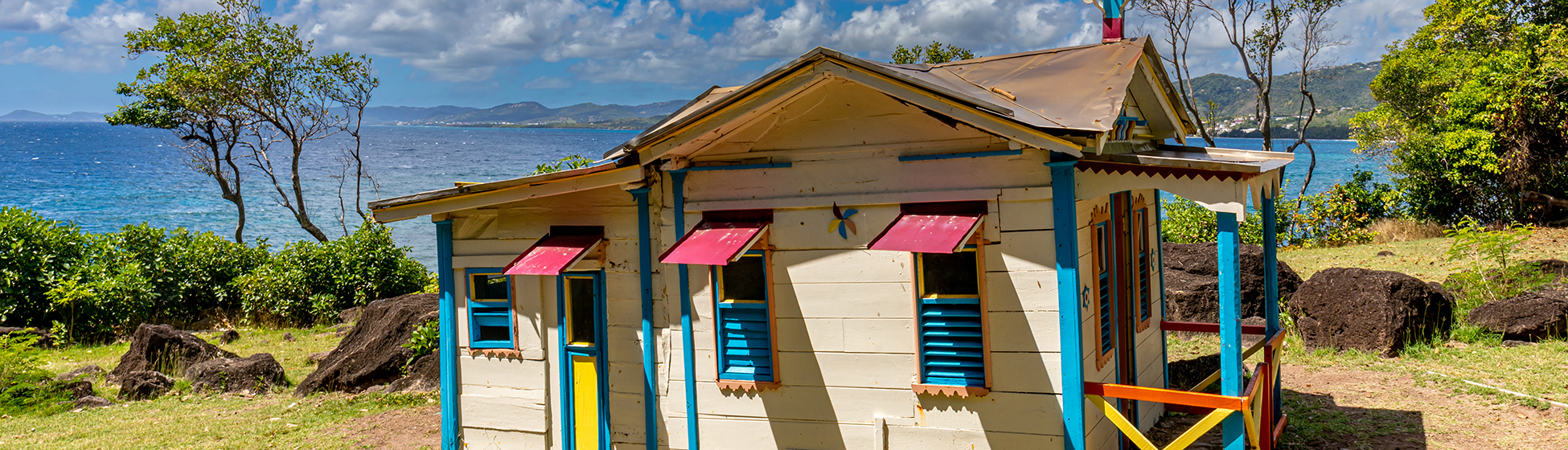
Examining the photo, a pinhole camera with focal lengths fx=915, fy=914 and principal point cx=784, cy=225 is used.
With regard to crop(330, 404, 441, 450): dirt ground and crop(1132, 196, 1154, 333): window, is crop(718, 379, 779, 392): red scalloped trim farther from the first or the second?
crop(330, 404, 441, 450): dirt ground

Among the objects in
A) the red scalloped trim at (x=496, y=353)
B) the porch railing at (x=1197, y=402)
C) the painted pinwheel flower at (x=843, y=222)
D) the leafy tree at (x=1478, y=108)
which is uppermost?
the leafy tree at (x=1478, y=108)

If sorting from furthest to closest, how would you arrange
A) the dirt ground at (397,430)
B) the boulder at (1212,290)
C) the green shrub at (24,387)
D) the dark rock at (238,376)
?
the boulder at (1212,290) → the dark rock at (238,376) → the green shrub at (24,387) → the dirt ground at (397,430)

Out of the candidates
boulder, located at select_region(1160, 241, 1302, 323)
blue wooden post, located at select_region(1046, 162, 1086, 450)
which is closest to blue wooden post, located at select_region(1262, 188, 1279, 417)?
blue wooden post, located at select_region(1046, 162, 1086, 450)

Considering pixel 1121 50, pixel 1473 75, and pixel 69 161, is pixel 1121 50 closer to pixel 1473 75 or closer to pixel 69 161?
pixel 1473 75

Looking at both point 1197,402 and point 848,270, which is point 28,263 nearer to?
point 848,270

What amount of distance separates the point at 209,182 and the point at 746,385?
9372 centimetres

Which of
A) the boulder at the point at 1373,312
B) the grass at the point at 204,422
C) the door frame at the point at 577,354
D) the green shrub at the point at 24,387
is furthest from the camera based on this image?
the green shrub at the point at 24,387

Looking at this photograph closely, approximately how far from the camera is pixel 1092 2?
27.6 ft

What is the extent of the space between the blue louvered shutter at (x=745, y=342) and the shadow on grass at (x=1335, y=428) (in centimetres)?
412

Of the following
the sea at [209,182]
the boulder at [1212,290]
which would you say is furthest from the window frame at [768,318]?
the sea at [209,182]

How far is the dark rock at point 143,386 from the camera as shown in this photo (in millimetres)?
12367

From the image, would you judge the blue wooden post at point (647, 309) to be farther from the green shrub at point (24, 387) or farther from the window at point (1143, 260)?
the green shrub at point (24, 387)

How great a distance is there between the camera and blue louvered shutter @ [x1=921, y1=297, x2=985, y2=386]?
6.66 meters

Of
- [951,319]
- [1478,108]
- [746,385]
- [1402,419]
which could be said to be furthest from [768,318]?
[1478,108]
